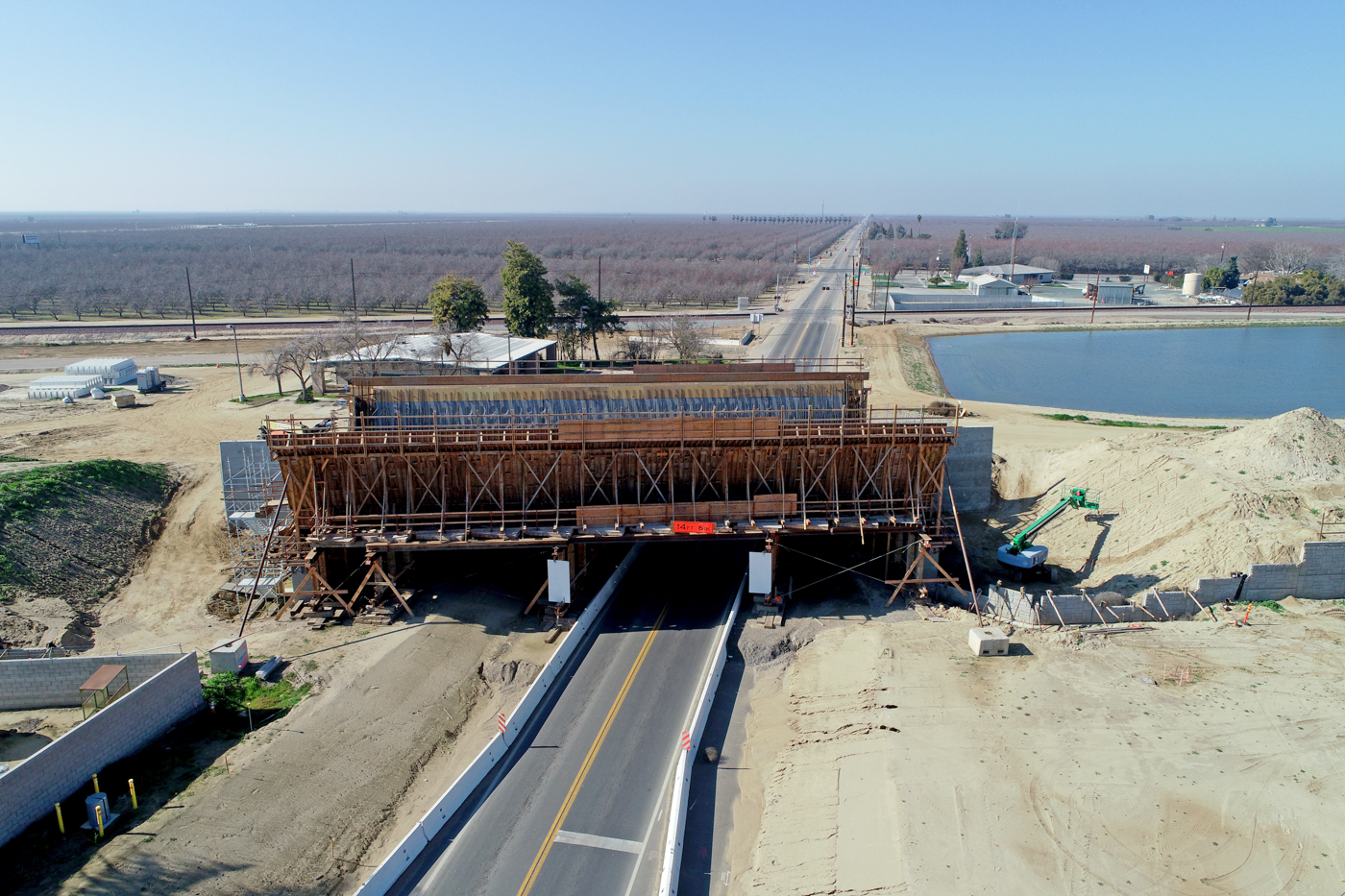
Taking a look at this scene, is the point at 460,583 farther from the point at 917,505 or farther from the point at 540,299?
the point at 540,299

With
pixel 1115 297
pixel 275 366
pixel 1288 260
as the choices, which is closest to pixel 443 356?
pixel 275 366

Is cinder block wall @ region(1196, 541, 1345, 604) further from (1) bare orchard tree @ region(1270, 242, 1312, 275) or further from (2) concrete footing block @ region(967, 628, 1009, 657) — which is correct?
(1) bare orchard tree @ region(1270, 242, 1312, 275)

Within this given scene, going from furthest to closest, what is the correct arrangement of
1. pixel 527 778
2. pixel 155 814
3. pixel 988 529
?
pixel 988 529
pixel 527 778
pixel 155 814

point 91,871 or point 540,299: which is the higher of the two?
point 540,299

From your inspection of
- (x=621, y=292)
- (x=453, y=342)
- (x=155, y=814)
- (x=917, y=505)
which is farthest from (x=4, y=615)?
(x=621, y=292)

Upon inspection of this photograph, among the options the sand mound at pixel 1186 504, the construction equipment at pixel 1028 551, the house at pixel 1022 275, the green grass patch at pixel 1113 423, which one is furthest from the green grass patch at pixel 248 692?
the house at pixel 1022 275

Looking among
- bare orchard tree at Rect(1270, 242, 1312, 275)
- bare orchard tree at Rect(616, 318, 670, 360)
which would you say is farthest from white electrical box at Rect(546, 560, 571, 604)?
bare orchard tree at Rect(1270, 242, 1312, 275)
